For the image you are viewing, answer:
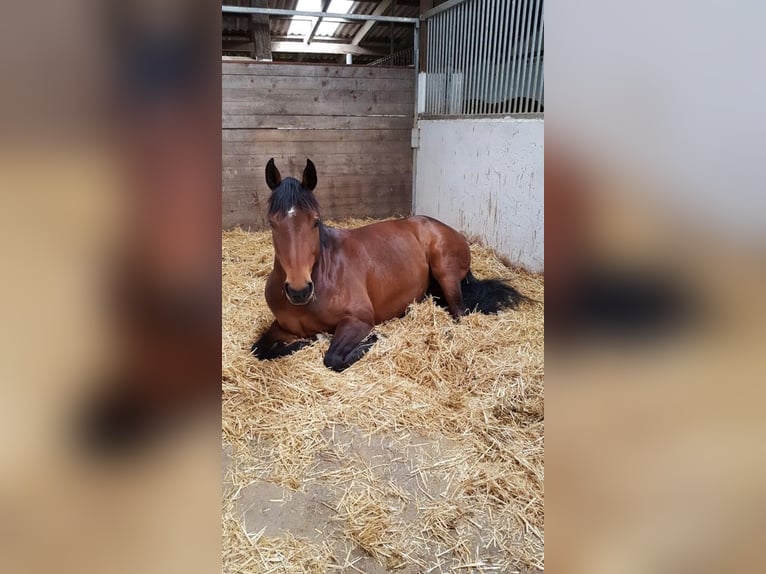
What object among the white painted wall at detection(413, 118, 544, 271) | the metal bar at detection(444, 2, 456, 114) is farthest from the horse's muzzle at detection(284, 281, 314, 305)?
the metal bar at detection(444, 2, 456, 114)

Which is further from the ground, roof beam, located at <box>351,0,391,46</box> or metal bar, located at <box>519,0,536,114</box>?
roof beam, located at <box>351,0,391,46</box>

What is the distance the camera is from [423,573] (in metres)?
1.53

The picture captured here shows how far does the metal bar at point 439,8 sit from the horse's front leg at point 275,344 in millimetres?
4193

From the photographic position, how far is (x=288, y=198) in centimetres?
281

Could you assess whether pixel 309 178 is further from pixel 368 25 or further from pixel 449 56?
pixel 368 25

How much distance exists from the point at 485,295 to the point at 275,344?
156cm

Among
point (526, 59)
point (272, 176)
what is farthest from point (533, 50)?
point (272, 176)

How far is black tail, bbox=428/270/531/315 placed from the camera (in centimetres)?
378

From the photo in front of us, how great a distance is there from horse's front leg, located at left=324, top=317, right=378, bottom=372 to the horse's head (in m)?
0.29

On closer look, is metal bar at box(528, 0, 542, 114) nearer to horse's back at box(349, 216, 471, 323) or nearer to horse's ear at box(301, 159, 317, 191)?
horse's back at box(349, 216, 471, 323)
